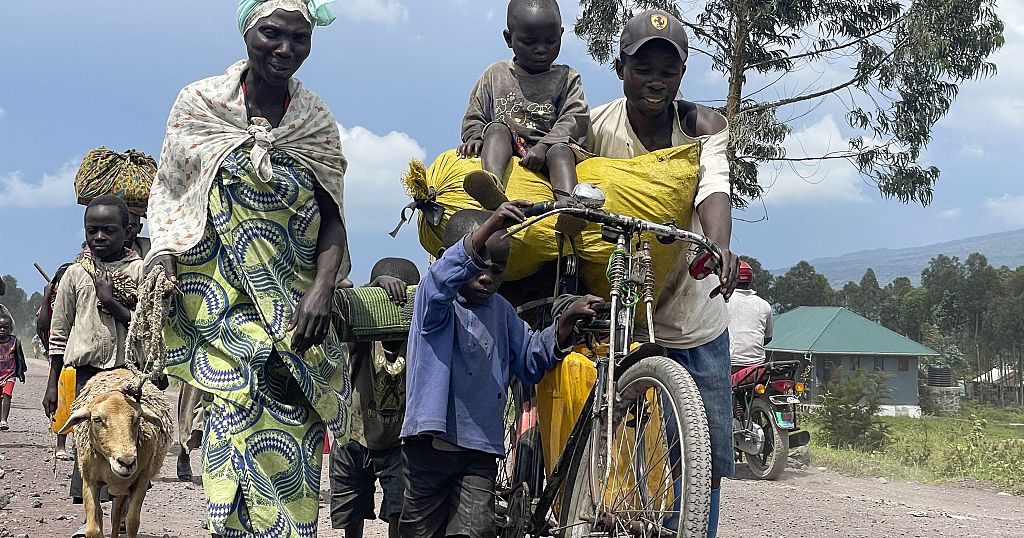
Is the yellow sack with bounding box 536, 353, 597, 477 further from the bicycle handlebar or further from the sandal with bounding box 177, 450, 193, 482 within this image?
the sandal with bounding box 177, 450, 193, 482

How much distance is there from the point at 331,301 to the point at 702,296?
159cm

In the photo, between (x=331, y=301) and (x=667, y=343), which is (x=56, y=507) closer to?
(x=331, y=301)

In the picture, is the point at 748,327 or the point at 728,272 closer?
the point at 728,272

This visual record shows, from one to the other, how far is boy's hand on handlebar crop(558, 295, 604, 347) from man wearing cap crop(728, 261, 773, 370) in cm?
742

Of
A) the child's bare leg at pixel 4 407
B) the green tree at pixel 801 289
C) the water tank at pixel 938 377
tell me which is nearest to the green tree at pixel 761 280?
the green tree at pixel 801 289

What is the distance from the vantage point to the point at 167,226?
4023mm

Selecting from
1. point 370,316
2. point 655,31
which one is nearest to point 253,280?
point 370,316

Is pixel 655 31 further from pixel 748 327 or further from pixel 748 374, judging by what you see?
pixel 748 327

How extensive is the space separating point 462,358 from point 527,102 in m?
1.42

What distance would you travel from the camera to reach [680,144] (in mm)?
4445

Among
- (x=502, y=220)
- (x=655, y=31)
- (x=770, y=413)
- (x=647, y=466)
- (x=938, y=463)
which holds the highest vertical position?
(x=655, y=31)

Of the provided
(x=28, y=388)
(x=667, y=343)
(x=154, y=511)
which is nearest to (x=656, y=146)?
(x=667, y=343)

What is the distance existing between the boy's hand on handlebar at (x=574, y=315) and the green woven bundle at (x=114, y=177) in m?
3.60

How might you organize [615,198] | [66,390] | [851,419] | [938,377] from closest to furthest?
[615,198] < [66,390] < [851,419] < [938,377]
